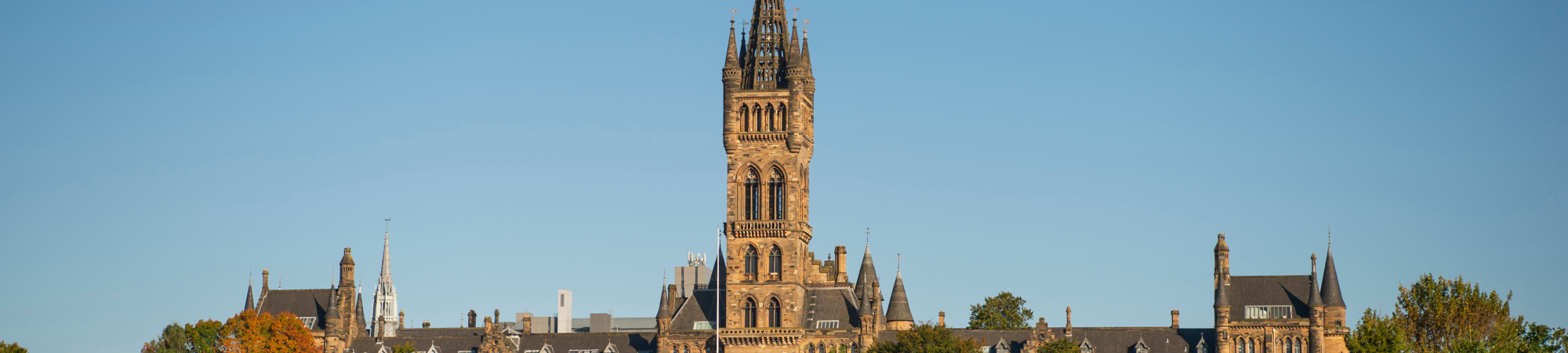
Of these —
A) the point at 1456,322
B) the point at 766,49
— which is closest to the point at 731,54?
the point at 766,49

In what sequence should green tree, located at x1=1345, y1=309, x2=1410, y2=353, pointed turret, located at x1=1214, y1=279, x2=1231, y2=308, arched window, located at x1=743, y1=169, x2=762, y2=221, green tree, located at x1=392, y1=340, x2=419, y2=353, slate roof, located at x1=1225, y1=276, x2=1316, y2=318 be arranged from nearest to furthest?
green tree, located at x1=1345, y1=309, x2=1410, y2=353
pointed turret, located at x1=1214, y1=279, x2=1231, y2=308
green tree, located at x1=392, y1=340, x2=419, y2=353
slate roof, located at x1=1225, y1=276, x2=1316, y2=318
arched window, located at x1=743, y1=169, x2=762, y2=221

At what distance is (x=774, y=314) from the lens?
491 ft

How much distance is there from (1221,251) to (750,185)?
31134 millimetres

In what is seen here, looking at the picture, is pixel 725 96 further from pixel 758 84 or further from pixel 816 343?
pixel 816 343

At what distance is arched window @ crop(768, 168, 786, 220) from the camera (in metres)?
150

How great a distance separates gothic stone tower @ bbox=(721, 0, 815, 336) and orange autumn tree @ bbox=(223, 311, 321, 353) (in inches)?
1118

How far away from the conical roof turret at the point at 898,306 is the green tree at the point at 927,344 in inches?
497

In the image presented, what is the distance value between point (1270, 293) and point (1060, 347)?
1541 cm

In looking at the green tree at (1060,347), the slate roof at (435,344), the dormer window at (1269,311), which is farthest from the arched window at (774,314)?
the dormer window at (1269,311)

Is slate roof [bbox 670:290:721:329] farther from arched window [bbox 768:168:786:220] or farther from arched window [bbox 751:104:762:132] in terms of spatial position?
arched window [bbox 751:104:762:132]

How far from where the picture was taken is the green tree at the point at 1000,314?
177 meters

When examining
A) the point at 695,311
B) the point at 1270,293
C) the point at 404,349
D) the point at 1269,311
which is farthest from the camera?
the point at 695,311

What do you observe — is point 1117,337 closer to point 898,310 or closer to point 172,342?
point 898,310

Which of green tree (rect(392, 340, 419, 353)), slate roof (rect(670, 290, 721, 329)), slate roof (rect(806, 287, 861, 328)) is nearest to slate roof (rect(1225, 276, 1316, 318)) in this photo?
slate roof (rect(806, 287, 861, 328))
